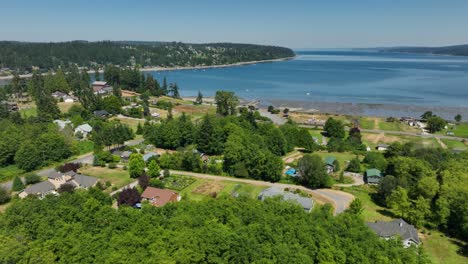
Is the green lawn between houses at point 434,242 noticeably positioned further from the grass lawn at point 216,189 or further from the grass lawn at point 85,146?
the grass lawn at point 85,146

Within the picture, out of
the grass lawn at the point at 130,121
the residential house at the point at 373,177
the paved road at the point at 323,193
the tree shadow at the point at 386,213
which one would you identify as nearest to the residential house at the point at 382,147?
the residential house at the point at 373,177

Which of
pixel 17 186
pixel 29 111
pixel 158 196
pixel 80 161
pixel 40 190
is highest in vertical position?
pixel 29 111

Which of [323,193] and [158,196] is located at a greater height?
[158,196]

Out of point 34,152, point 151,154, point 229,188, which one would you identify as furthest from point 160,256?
point 34,152

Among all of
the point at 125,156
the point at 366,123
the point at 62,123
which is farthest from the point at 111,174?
the point at 366,123

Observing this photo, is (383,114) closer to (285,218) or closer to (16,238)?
(285,218)

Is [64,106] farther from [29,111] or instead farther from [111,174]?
[111,174]
